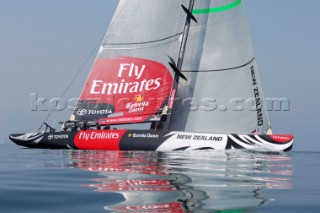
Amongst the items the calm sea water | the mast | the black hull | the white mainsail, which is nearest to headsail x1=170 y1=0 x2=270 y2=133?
the white mainsail

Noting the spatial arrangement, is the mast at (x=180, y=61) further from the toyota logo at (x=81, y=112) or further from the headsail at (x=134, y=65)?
the toyota logo at (x=81, y=112)

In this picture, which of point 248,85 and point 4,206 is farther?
point 248,85

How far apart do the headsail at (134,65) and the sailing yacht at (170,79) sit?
0.15 ft

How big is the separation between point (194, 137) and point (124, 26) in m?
6.96

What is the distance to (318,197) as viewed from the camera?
15.6ft

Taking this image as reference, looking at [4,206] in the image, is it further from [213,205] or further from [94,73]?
[94,73]

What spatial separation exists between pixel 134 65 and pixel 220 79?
4.14 m

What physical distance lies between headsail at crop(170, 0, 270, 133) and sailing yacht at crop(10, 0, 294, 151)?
4cm

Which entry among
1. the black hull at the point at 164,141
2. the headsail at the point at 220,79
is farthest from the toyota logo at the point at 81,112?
the headsail at the point at 220,79

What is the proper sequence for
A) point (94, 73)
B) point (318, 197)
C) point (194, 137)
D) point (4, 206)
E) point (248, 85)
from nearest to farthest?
1. point (4, 206)
2. point (318, 197)
3. point (194, 137)
4. point (248, 85)
5. point (94, 73)

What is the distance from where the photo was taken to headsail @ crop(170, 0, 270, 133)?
19.2 metres

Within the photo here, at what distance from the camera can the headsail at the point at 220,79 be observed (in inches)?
757

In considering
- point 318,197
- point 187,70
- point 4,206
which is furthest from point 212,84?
point 4,206

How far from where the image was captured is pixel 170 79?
66.8 ft
